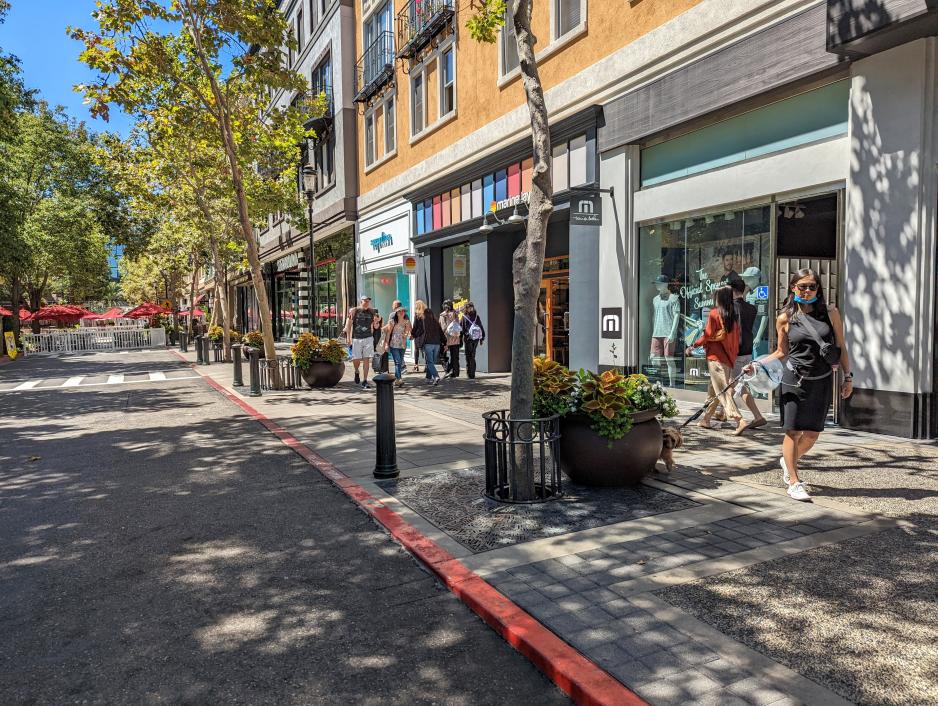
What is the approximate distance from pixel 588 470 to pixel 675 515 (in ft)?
2.82

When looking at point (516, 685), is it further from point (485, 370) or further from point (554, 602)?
point (485, 370)

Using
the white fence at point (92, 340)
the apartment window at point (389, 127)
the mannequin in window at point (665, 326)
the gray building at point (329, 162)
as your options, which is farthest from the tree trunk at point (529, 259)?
the white fence at point (92, 340)

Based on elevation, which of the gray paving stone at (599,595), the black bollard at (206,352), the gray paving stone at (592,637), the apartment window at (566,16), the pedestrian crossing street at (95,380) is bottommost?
the gray paving stone at (592,637)

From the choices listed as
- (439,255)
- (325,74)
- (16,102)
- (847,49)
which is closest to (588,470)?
(847,49)

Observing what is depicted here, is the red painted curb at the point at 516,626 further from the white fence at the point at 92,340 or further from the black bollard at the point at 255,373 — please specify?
the white fence at the point at 92,340

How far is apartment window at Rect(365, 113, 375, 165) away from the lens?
23516 mm

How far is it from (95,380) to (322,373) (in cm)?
836

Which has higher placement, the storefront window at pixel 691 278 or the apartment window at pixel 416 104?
the apartment window at pixel 416 104

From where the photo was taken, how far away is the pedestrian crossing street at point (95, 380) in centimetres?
1692

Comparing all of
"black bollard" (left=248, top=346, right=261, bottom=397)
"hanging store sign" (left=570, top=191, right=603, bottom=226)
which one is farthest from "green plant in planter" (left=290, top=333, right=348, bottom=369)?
"hanging store sign" (left=570, top=191, right=603, bottom=226)

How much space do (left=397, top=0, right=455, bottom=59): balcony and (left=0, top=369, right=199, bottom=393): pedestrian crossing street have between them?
11524 mm

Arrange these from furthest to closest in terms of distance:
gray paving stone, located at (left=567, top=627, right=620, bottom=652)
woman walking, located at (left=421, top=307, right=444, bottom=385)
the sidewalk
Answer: woman walking, located at (left=421, top=307, right=444, bottom=385) < gray paving stone, located at (left=567, top=627, right=620, bottom=652) < the sidewalk

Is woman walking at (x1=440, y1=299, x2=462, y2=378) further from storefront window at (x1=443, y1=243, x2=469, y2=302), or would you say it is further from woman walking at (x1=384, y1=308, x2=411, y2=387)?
storefront window at (x1=443, y1=243, x2=469, y2=302)

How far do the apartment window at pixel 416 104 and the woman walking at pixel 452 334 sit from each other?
23.1ft
